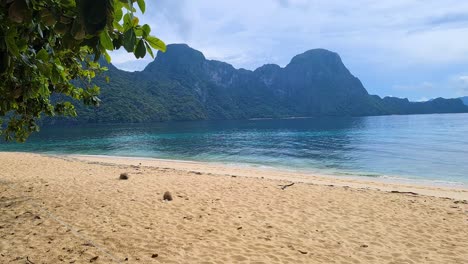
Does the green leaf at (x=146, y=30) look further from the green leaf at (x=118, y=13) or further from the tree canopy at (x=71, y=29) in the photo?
the green leaf at (x=118, y=13)

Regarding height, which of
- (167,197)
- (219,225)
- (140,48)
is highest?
(140,48)

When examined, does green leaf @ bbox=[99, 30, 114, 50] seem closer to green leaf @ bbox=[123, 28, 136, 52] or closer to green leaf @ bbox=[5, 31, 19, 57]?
green leaf @ bbox=[123, 28, 136, 52]

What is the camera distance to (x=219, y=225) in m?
8.14

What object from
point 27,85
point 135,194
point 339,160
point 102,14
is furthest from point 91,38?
point 339,160

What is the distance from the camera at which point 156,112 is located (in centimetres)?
13150

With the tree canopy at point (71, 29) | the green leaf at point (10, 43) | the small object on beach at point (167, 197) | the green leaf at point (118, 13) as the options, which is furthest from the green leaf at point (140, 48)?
the small object on beach at point (167, 197)

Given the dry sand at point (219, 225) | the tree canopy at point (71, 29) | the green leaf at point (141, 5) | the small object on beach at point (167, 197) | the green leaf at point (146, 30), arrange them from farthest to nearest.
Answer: the small object on beach at point (167, 197)
the dry sand at point (219, 225)
the green leaf at point (146, 30)
the green leaf at point (141, 5)
the tree canopy at point (71, 29)

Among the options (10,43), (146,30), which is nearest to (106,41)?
(146,30)

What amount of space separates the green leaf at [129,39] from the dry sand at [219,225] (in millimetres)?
5041

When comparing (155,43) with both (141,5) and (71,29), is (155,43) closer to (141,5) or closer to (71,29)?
(141,5)

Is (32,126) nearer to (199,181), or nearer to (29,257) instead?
(29,257)

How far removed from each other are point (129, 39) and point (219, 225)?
7.02 meters

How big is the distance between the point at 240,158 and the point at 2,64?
30.2 metres

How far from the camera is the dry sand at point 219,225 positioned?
249 inches
